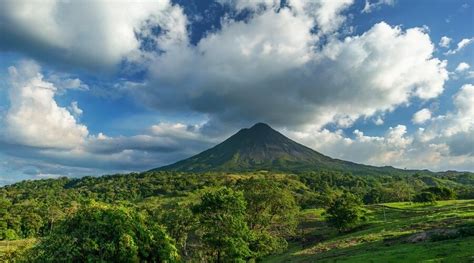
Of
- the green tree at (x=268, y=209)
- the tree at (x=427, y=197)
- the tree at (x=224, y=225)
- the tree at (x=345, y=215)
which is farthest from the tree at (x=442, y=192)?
the tree at (x=224, y=225)

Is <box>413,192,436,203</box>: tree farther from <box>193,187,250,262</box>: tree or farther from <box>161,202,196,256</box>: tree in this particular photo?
<box>193,187,250,262</box>: tree

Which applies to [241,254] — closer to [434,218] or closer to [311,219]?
[434,218]

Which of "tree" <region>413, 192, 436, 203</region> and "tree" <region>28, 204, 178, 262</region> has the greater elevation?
"tree" <region>413, 192, 436, 203</region>

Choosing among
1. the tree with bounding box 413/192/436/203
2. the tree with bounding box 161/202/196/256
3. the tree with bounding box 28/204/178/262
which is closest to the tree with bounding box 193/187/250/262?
the tree with bounding box 161/202/196/256

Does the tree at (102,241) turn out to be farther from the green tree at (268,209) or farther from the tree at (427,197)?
the tree at (427,197)

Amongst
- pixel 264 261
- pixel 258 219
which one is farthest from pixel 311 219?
pixel 264 261

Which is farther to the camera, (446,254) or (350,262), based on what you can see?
(350,262)

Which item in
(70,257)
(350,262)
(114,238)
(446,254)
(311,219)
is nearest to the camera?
(70,257)
